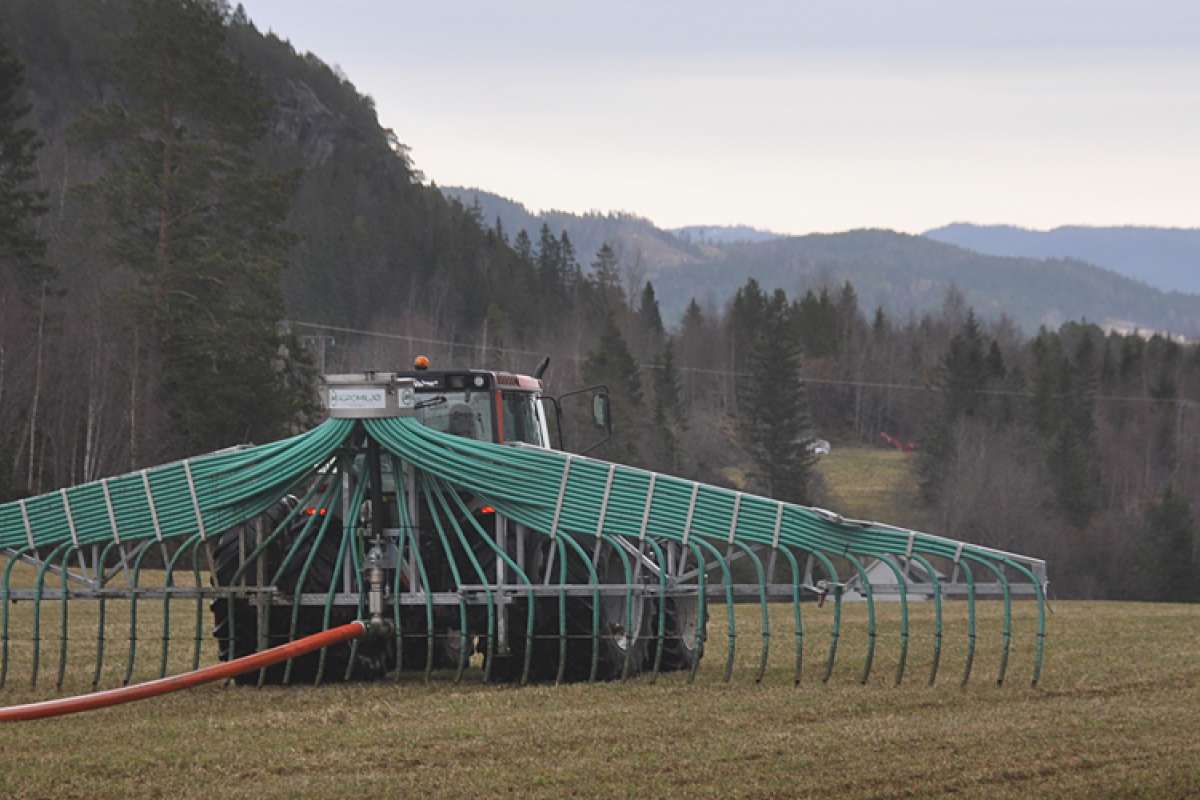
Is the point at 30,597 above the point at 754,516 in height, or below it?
below

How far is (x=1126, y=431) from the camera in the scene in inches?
4633

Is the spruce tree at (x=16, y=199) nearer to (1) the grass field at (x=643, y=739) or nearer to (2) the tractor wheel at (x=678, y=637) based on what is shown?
(1) the grass field at (x=643, y=739)

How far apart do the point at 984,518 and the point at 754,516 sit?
71.8m

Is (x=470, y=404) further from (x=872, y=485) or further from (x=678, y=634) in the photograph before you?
(x=872, y=485)

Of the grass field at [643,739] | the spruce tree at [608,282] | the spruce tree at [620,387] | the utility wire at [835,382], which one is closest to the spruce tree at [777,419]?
the utility wire at [835,382]

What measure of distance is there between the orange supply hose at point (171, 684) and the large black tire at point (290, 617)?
648mm

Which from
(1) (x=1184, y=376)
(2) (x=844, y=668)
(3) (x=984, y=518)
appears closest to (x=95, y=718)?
(2) (x=844, y=668)

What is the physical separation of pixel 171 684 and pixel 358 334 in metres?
78.3

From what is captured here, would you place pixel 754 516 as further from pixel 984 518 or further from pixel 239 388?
pixel 984 518

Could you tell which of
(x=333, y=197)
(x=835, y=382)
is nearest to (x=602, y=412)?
(x=333, y=197)

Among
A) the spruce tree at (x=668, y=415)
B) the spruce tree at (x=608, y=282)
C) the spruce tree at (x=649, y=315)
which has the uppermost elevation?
the spruce tree at (x=608, y=282)

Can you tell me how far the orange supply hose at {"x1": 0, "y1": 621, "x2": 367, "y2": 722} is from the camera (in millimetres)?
11891

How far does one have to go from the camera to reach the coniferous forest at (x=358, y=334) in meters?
44.8

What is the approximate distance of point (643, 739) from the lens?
37.0ft
